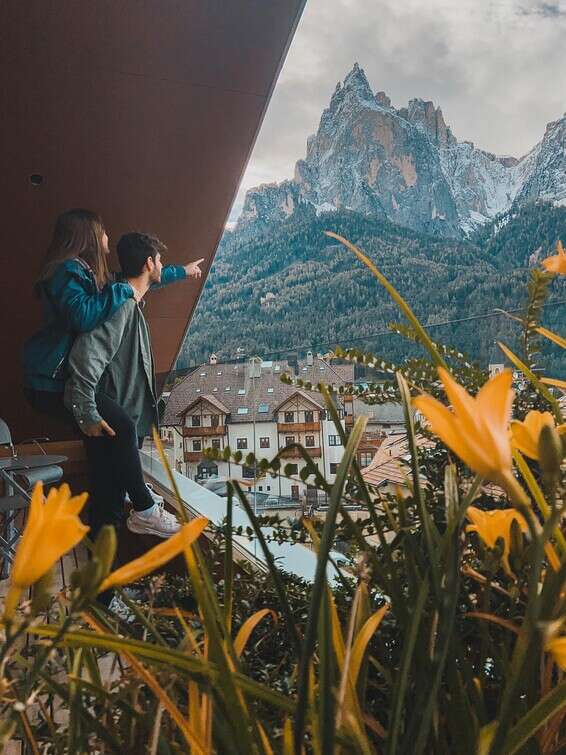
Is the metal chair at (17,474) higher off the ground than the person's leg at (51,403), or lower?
lower

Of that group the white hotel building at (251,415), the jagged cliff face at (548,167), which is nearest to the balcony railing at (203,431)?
the white hotel building at (251,415)

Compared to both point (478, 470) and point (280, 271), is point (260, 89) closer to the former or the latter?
point (478, 470)

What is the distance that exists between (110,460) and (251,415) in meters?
0.54

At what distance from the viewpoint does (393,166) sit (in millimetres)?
20734

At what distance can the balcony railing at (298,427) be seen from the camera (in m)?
1.69

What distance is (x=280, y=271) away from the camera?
9094mm

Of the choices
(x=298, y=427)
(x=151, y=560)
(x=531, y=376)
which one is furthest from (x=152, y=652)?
(x=298, y=427)

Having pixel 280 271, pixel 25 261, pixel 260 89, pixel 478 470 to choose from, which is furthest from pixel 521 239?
pixel 478 470

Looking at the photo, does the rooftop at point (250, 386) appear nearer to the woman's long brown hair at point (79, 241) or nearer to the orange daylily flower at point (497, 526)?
the woman's long brown hair at point (79, 241)

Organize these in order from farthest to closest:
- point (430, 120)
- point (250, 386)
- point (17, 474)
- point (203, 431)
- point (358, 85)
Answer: point (430, 120)
point (358, 85)
point (17, 474)
point (203, 431)
point (250, 386)

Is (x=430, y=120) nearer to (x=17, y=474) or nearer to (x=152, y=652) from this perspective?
(x=17, y=474)

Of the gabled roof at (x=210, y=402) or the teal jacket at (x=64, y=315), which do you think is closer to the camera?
the teal jacket at (x=64, y=315)

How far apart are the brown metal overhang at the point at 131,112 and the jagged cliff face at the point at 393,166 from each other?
11.9 meters

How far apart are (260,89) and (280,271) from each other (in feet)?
20.1
